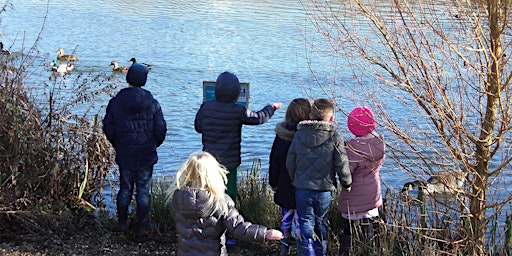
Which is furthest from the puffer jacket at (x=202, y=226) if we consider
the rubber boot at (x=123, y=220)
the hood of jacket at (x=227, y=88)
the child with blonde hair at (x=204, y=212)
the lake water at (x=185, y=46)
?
the lake water at (x=185, y=46)

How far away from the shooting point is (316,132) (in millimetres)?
5609

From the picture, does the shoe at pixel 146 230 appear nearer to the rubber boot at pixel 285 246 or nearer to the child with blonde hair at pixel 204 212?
the rubber boot at pixel 285 246

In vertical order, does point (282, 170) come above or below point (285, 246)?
above

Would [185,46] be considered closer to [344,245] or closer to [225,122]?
[225,122]

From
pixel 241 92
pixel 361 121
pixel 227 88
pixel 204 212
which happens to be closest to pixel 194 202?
pixel 204 212

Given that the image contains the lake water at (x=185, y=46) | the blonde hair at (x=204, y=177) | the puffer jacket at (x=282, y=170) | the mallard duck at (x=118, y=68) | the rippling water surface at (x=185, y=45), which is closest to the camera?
the blonde hair at (x=204, y=177)

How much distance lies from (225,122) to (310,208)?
1.07 m

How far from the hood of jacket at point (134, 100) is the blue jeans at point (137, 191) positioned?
21.7 inches

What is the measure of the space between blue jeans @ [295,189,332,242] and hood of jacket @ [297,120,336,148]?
1.29 feet

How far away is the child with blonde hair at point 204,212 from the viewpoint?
476cm

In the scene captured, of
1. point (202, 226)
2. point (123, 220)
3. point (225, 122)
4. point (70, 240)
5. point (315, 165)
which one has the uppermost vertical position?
point (225, 122)

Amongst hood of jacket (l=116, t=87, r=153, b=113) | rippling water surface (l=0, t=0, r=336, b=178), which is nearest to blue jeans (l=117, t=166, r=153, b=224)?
hood of jacket (l=116, t=87, r=153, b=113)

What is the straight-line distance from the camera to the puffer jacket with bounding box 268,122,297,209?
19.7ft

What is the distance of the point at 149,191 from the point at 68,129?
1009 mm
